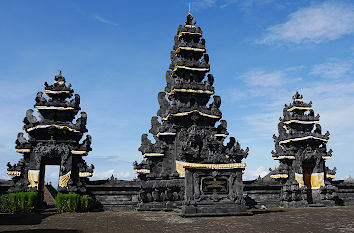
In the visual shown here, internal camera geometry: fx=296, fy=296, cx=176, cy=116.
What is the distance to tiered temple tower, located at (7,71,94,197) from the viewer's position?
931 inches

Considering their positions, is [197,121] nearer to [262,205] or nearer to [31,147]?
[262,205]

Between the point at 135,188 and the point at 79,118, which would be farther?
the point at 79,118

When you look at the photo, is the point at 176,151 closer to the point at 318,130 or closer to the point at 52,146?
the point at 52,146

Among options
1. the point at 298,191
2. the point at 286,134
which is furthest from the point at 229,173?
the point at 286,134

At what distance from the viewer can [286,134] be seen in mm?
27656

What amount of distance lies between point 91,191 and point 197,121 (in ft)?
36.3

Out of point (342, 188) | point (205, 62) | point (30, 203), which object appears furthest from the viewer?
point (205, 62)

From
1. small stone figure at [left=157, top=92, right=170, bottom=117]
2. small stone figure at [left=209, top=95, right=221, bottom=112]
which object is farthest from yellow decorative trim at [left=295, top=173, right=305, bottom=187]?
small stone figure at [left=157, top=92, right=170, bottom=117]

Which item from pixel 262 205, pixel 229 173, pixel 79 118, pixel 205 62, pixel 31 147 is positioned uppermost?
pixel 205 62

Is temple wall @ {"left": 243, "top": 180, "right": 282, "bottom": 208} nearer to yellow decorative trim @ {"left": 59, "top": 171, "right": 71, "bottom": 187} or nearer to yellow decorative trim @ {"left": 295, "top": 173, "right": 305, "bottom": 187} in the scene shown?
yellow decorative trim @ {"left": 295, "top": 173, "right": 305, "bottom": 187}

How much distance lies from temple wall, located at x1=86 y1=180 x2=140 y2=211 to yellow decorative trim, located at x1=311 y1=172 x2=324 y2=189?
617 inches

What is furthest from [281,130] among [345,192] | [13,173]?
[13,173]

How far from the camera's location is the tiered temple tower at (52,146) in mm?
23641

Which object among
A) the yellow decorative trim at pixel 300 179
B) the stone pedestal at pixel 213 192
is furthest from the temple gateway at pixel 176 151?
the stone pedestal at pixel 213 192
